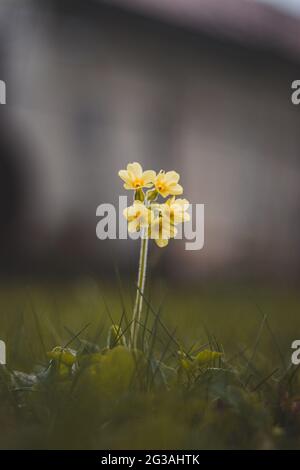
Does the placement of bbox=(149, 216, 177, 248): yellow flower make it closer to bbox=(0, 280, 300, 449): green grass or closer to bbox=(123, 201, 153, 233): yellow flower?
bbox=(123, 201, 153, 233): yellow flower

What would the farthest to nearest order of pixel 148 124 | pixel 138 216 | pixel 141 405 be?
pixel 148 124
pixel 138 216
pixel 141 405

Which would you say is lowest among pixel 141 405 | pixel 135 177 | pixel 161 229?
pixel 141 405

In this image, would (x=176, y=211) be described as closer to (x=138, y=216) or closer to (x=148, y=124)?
(x=138, y=216)

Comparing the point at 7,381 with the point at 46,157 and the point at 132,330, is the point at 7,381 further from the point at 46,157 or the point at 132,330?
the point at 46,157

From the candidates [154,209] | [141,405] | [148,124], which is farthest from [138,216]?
[148,124]

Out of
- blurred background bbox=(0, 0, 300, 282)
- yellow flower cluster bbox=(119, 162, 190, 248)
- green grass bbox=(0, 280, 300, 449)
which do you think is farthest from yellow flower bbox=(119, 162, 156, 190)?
blurred background bbox=(0, 0, 300, 282)

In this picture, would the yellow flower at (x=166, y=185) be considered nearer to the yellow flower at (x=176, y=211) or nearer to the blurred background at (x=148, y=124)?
the yellow flower at (x=176, y=211)

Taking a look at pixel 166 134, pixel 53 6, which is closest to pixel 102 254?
pixel 166 134
